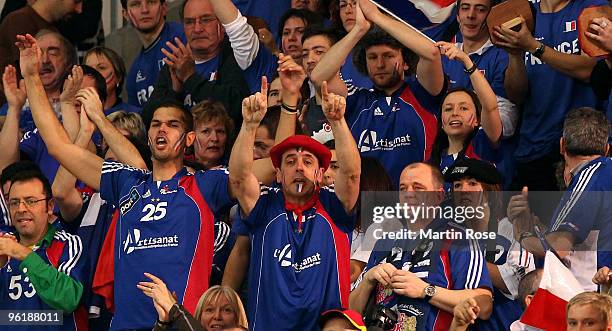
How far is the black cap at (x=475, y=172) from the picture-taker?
978 centimetres

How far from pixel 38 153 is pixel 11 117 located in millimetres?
394

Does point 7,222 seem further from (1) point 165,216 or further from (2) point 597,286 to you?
(2) point 597,286

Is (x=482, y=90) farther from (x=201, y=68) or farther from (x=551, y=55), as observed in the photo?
(x=201, y=68)

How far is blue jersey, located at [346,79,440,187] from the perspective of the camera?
427 inches

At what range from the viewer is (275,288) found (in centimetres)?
953

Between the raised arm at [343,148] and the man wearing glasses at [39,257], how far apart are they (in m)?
1.85

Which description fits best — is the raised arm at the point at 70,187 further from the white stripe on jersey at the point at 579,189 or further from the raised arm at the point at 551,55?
the white stripe on jersey at the point at 579,189

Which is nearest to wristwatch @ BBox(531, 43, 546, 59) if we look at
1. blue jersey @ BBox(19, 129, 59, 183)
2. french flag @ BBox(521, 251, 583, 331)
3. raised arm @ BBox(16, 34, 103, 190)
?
french flag @ BBox(521, 251, 583, 331)

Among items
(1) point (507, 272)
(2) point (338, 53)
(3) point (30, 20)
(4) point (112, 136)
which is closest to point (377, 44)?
(2) point (338, 53)

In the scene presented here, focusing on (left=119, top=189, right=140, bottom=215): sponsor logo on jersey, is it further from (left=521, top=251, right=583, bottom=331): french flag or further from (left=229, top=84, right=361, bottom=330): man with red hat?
(left=521, top=251, right=583, bottom=331): french flag

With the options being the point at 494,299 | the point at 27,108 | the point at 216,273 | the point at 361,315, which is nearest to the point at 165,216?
the point at 216,273

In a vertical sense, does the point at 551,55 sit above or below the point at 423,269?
above

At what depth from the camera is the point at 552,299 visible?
9125mm

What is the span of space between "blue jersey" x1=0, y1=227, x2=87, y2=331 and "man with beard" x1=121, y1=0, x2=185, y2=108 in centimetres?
278
